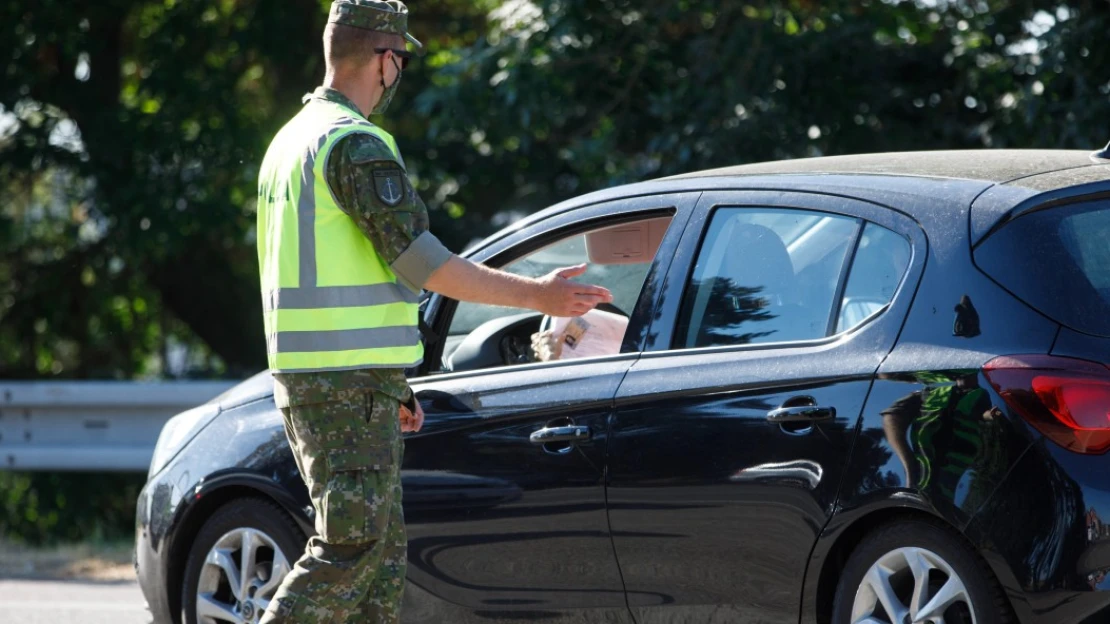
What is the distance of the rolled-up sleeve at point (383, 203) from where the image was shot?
143 inches

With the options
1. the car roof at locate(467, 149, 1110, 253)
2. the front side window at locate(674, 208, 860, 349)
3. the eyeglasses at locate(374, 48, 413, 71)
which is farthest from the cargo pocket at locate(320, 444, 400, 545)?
the car roof at locate(467, 149, 1110, 253)

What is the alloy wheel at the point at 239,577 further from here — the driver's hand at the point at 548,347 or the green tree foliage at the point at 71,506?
the green tree foliage at the point at 71,506

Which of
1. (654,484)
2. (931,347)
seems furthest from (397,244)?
(931,347)

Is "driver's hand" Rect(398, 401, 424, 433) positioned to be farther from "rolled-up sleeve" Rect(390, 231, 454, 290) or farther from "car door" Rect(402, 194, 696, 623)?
"rolled-up sleeve" Rect(390, 231, 454, 290)

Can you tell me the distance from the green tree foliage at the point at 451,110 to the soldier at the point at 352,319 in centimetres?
498

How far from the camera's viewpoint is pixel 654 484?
12.6 feet

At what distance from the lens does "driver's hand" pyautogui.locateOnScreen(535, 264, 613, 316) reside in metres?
3.68

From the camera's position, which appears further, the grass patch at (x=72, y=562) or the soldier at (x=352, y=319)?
the grass patch at (x=72, y=562)

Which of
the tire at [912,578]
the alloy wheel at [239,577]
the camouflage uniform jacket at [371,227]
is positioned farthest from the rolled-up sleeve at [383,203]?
the alloy wheel at [239,577]

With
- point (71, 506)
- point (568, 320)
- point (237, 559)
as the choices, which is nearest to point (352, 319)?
point (568, 320)

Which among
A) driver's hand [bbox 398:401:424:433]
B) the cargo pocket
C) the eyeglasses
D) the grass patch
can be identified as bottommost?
the grass patch

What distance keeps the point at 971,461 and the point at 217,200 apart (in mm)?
8268

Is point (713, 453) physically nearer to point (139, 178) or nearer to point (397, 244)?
point (397, 244)

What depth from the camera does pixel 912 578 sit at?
345 cm
